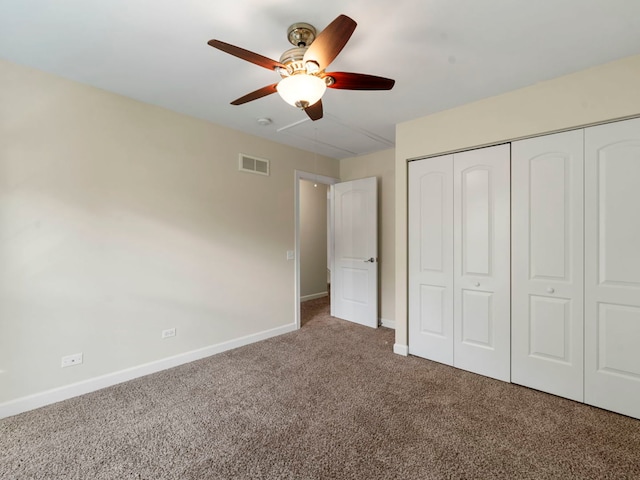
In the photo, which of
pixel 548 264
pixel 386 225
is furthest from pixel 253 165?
pixel 548 264

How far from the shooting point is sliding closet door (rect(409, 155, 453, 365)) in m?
2.85

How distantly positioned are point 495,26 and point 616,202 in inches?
61.2

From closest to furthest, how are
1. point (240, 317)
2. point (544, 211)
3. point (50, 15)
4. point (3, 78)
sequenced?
point (50, 15) < point (3, 78) < point (544, 211) < point (240, 317)

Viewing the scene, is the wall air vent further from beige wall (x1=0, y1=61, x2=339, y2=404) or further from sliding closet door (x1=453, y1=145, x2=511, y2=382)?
sliding closet door (x1=453, y1=145, x2=511, y2=382)

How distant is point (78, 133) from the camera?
2340 millimetres

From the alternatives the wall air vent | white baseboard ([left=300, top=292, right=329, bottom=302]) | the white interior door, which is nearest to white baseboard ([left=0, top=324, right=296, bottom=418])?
the white interior door

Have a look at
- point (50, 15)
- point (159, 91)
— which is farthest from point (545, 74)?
point (50, 15)

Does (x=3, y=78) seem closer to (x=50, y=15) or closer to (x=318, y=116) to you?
(x=50, y=15)

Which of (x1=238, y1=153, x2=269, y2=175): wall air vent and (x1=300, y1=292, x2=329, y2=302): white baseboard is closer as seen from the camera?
(x1=238, y1=153, x2=269, y2=175): wall air vent

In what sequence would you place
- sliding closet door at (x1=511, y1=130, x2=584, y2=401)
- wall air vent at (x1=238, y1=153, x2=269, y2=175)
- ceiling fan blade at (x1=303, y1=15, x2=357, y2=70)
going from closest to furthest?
ceiling fan blade at (x1=303, y1=15, x2=357, y2=70), sliding closet door at (x1=511, y1=130, x2=584, y2=401), wall air vent at (x1=238, y1=153, x2=269, y2=175)

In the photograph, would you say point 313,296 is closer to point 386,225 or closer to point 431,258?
point 386,225

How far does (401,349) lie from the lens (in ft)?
10.2

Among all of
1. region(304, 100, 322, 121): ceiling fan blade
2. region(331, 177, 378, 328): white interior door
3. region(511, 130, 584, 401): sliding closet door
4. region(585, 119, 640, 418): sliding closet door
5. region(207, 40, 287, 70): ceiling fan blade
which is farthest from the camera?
region(331, 177, 378, 328): white interior door

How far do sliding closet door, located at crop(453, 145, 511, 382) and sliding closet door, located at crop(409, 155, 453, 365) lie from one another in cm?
8
